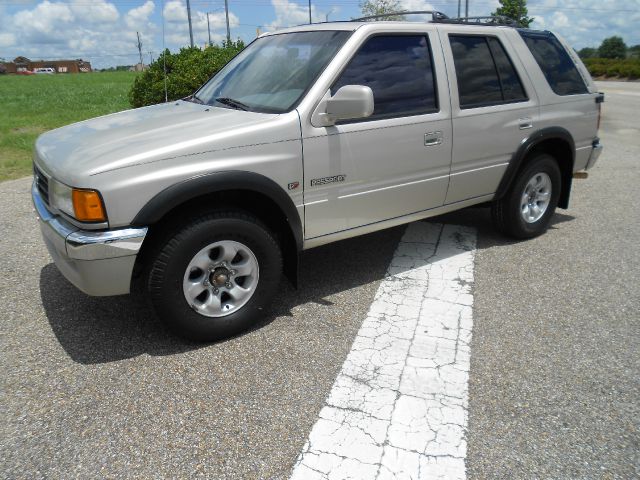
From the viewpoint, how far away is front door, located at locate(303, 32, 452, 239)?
3.56m

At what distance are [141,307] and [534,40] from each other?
13.7 ft

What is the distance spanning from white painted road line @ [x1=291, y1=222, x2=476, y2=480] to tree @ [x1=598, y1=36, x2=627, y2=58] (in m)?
68.7

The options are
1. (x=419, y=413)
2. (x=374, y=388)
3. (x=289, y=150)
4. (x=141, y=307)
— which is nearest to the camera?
(x=419, y=413)

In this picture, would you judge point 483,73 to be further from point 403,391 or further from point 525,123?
point 403,391

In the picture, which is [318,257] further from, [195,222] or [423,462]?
[423,462]

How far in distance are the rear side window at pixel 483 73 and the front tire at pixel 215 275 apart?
206cm

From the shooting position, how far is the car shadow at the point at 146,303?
3.36 meters

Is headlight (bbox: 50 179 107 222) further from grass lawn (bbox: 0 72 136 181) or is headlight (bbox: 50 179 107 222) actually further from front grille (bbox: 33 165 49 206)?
grass lawn (bbox: 0 72 136 181)

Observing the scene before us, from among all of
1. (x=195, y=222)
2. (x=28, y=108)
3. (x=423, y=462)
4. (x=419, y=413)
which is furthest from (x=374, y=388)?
(x=28, y=108)

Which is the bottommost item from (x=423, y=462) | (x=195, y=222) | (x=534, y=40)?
(x=423, y=462)

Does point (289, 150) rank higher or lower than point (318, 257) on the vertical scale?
higher

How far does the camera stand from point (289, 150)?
337 centimetres

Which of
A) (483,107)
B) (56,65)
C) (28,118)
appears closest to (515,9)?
(28,118)

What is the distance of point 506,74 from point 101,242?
11.8 feet
